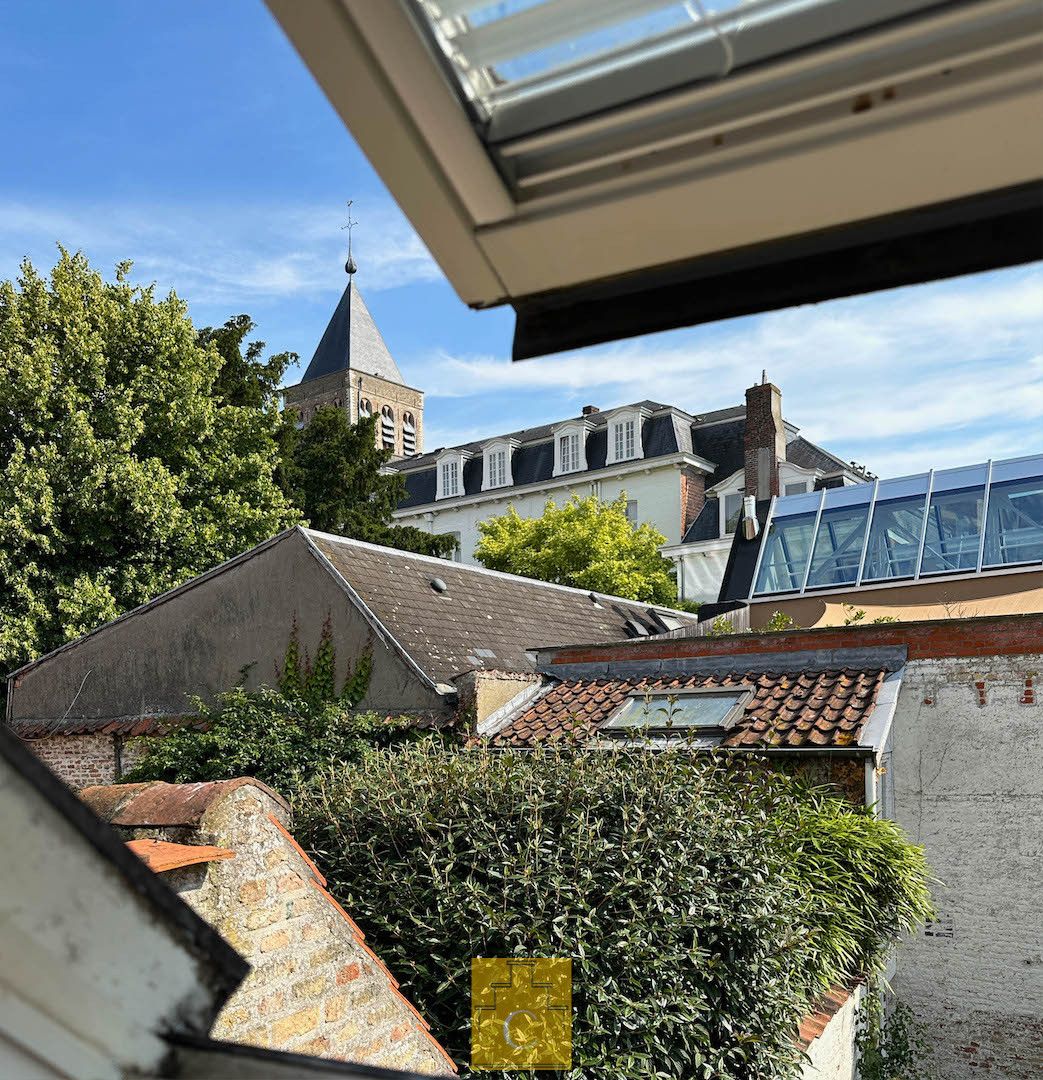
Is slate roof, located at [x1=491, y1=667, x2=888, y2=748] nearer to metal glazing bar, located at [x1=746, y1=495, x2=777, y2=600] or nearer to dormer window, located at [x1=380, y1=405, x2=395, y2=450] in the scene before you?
metal glazing bar, located at [x1=746, y1=495, x2=777, y2=600]

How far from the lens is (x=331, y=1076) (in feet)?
3.08

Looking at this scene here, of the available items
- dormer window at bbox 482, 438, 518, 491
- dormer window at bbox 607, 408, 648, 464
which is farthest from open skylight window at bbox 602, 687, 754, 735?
dormer window at bbox 482, 438, 518, 491

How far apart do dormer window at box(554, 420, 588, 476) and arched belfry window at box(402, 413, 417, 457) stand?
25938 millimetres

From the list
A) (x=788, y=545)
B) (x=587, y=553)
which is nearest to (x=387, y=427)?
(x=587, y=553)

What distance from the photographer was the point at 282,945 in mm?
3762

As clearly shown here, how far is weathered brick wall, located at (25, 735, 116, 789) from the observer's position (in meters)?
15.4

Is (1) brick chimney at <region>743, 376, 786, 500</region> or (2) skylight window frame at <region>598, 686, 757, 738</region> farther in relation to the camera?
(1) brick chimney at <region>743, 376, 786, 500</region>

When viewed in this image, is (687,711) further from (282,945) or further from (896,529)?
(896,529)

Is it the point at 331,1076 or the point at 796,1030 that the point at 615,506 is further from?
the point at 331,1076

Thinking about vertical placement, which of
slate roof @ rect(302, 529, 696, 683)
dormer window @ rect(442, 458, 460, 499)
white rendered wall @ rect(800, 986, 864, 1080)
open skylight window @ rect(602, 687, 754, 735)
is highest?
dormer window @ rect(442, 458, 460, 499)

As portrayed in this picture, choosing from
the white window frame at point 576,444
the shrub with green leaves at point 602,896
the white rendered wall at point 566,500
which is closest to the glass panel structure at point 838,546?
the shrub with green leaves at point 602,896

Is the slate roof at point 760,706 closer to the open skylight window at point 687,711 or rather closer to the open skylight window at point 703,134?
the open skylight window at point 687,711

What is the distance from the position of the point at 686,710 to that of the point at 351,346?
50.9m

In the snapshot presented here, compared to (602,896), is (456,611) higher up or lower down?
higher up
